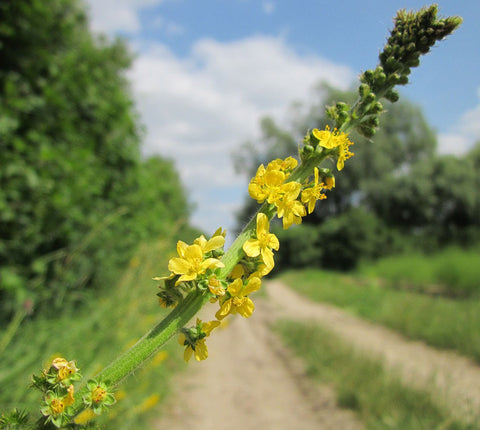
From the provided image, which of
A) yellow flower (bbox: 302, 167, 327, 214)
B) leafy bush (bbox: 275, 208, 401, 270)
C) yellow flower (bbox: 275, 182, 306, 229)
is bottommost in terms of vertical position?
yellow flower (bbox: 275, 182, 306, 229)

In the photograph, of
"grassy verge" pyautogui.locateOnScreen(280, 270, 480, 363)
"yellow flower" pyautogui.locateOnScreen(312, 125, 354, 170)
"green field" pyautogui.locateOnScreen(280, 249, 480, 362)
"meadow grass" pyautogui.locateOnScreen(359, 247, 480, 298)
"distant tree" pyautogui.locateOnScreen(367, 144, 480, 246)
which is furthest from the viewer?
"distant tree" pyautogui.locateOnScreen(367, 144, 480, 246)

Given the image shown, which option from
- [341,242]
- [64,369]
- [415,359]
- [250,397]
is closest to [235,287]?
[64,369]

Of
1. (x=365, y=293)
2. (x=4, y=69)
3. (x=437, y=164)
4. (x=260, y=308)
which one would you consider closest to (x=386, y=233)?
(x=437, y=164)

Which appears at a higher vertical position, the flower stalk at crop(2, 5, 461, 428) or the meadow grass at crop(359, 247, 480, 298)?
the meadow grass at crop(359, 247, 480, 298)

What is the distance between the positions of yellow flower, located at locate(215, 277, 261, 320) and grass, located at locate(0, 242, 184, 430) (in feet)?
6.12

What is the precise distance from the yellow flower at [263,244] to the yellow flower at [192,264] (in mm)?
79

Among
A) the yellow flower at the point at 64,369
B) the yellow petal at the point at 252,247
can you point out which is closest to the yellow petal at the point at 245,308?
the yellow petal at the point at 252,247

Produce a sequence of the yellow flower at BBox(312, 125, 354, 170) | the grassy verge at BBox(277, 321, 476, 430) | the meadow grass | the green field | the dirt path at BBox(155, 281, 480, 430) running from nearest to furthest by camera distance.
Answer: the yellow flower at BBox(312, 125, 354, 170) → the grassy verge at BBox(277, 321, 476, 430) → the dirt path at BBox(155, 281, 480, 430) → the green field → the meadow grass

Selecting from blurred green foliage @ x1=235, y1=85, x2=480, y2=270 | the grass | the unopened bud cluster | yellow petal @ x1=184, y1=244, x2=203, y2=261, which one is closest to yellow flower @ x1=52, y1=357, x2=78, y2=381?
yellow petal @ x1=184, y1=244, x2=203, y2=261

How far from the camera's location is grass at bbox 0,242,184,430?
3094mm

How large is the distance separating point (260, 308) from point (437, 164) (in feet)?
63.0

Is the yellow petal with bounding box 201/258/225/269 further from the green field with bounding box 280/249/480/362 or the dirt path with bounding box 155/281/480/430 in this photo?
the green field with bounding box 280/249/480/362

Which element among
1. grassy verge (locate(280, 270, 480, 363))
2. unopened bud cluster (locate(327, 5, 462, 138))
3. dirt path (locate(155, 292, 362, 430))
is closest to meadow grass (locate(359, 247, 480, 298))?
grassy verge (locate(280, 270, 480, 363))

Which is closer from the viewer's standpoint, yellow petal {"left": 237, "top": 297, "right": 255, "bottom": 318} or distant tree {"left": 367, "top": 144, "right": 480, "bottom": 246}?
yellow petal {"left": 237, "top": 297, "right": 255, "bottom": 318}
